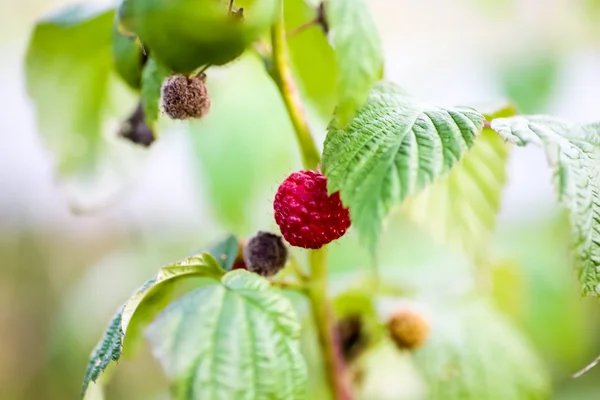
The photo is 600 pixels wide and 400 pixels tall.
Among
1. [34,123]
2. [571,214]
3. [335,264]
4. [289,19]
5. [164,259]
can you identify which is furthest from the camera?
[164,259]

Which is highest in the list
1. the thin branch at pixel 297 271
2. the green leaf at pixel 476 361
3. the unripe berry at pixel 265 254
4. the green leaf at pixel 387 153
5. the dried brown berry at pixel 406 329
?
the green leaf at pixel 387 153

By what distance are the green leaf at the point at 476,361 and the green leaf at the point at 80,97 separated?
468 millimetres

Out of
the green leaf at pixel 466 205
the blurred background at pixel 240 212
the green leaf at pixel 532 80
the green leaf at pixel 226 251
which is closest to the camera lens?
the green leaf at pixel 226 251

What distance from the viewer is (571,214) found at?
436 mm

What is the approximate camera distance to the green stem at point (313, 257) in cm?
57

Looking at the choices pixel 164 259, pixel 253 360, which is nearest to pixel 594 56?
pixel 164 259

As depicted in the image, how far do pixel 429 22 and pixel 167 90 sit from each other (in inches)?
87.8

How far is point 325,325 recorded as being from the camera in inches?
25.7

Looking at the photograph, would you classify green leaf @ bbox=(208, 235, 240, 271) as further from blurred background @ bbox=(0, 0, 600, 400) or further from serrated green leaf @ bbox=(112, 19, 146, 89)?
blurred background @ bbox=(0, 0, 600, 400)

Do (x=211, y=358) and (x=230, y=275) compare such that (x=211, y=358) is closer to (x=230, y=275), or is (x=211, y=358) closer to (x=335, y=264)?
(x=230, y=275)

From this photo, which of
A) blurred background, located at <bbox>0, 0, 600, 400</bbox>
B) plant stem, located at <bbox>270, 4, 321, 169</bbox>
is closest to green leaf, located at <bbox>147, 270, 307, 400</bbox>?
plant stem, located at <bbox>270, 4, 321, 169</bbox>

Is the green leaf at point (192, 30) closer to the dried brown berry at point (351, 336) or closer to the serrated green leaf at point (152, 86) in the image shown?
the serrated green leaf at point (152, 86)

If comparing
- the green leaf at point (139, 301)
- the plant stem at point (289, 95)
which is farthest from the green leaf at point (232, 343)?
the plant stem at point (289, 95)

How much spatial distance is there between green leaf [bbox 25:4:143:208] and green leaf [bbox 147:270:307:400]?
1.13 ft
